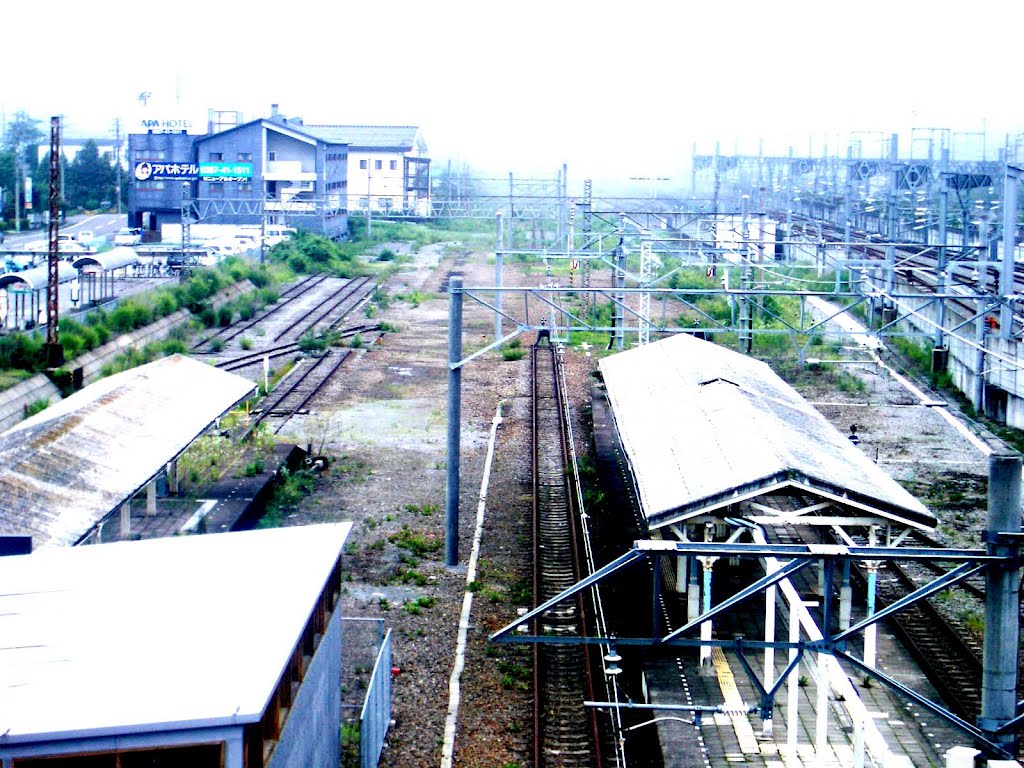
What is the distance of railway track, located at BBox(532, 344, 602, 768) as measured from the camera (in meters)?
7.88

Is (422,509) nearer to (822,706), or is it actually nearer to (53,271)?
(822,706)

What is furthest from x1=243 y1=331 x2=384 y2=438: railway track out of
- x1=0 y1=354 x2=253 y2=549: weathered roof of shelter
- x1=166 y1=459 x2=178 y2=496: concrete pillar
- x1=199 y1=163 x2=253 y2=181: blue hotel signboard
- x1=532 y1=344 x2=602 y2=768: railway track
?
x1=199 y1=163 x2=253 y2=181: blue hotel signboard

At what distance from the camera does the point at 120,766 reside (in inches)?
187

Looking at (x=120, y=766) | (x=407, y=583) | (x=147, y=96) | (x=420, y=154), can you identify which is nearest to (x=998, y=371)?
(x=407, y=583)

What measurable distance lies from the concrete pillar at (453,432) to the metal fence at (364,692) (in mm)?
1645

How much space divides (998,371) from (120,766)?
602 inches

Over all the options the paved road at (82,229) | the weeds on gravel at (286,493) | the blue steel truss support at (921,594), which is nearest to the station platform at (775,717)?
the blue steel truss support at (921,594)

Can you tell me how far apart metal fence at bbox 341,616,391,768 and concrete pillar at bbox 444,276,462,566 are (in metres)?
1.65

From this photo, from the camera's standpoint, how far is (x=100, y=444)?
413 inches

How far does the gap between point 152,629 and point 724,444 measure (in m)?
5.61

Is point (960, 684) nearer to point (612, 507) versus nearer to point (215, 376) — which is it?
point (612, 507)

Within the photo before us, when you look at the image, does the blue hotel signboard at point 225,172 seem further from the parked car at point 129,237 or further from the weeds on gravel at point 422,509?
the weeds on gravel at point 422,509

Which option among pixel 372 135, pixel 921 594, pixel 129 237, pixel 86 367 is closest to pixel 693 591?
pixel 921 594

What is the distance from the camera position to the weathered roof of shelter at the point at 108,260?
2553 cm
